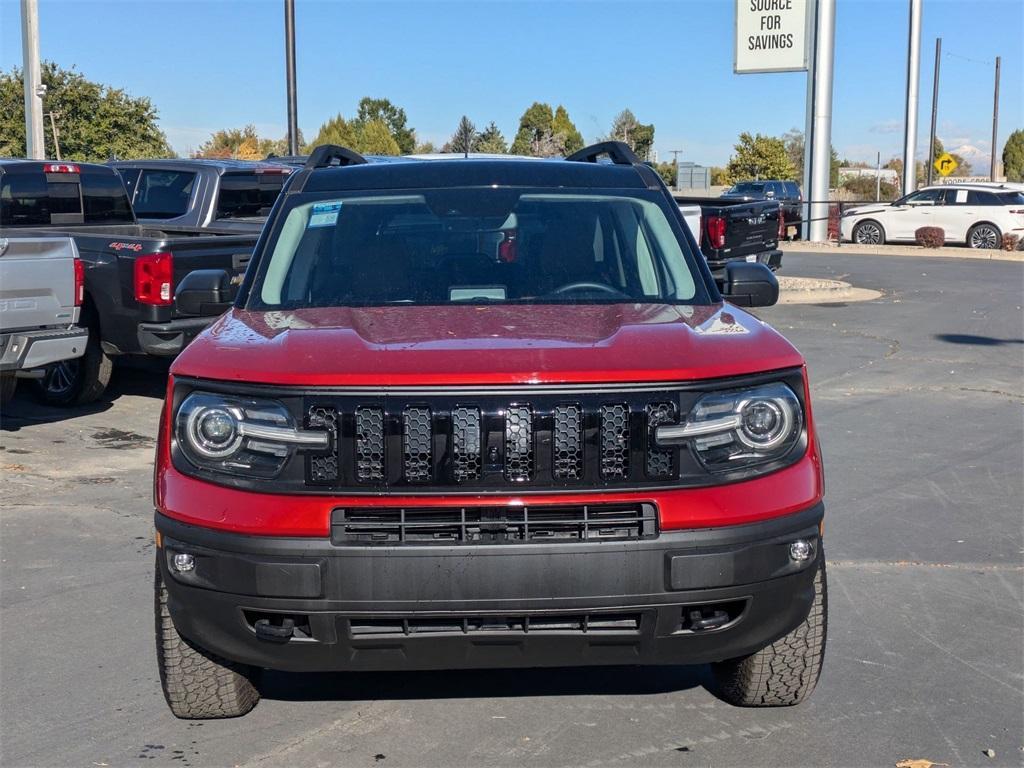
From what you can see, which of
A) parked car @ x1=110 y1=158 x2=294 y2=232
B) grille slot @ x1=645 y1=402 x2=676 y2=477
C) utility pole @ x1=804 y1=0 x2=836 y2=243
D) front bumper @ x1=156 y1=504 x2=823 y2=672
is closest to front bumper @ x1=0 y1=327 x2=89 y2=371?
parked car @ x1=110 y1=158 x2=294 y2=232

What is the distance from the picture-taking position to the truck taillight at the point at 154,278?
9.40 metres

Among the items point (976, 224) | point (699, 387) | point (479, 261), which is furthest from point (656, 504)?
point (976, 224)

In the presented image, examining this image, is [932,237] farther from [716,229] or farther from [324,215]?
[324,215]

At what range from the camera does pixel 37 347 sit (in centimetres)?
866

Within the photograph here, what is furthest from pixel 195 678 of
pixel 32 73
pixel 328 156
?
pixel 32 73

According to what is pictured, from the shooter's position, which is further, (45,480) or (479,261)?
(45,480)

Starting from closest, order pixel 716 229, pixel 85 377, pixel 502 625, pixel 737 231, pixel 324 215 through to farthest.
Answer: pixel 502 625, pixel 324 215, pixel 85 377, pixel 716 229, pixel 737 231

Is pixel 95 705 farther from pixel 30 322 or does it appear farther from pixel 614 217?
pixel 30 322

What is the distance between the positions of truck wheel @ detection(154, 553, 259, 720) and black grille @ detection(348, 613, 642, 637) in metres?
0.70

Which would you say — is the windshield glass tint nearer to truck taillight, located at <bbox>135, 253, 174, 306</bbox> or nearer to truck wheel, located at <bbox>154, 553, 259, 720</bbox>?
truck taillight, located at <bbox>135, 253, 174, 306</bbox>

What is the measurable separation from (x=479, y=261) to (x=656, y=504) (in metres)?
1.63

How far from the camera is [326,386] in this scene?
11.2ft

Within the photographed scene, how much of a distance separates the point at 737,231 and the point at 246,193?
6700 mm

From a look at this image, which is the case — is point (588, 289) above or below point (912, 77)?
below
